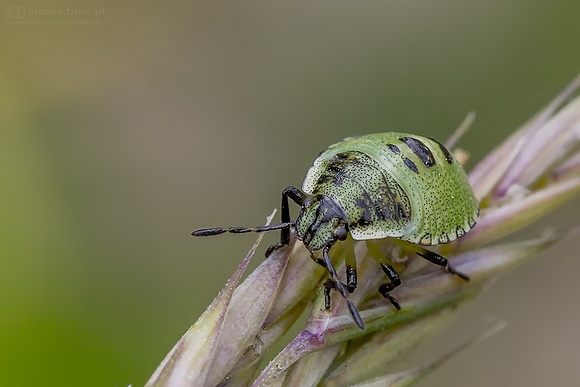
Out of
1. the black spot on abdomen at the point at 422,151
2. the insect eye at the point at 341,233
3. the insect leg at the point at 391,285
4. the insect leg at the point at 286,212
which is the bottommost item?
the insect leg at the point at 391,285

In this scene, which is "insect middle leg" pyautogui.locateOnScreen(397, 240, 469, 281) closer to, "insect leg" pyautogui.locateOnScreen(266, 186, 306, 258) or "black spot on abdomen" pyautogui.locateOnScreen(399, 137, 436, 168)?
"black spot on abdomen" pyautogui.locateOnScreen(399, 137, 436, 168)

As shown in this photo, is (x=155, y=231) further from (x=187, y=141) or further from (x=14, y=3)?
(x=14, y=3)

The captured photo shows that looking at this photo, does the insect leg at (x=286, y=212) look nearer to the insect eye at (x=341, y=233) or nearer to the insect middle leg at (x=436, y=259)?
the insect eye at (x=341, y=233)

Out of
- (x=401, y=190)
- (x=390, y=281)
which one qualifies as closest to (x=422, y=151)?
(x=401, y=190)

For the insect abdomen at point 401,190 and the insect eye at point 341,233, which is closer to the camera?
the insect eye at point 341,233

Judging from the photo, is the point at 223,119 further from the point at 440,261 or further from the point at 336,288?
the point at 336,288

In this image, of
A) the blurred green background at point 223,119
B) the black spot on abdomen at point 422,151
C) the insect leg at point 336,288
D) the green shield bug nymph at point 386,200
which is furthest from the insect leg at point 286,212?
the blurred green background at point 223,119

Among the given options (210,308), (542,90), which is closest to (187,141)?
(542,90)
